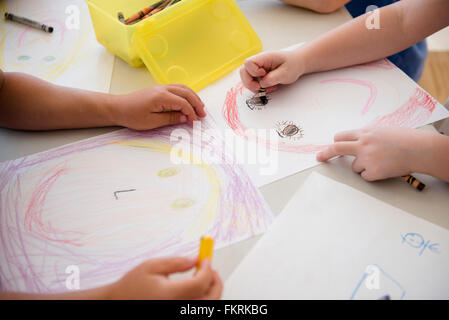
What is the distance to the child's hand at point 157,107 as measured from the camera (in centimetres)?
62

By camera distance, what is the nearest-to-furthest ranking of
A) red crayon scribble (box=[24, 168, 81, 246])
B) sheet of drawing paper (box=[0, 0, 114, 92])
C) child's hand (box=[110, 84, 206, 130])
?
red crayon scribble (box=[24, 168, 81, 246]), child's hand (box=[110, 84, 206, 130]), sheet of drawing paper (box=[0, 0, 114, 92])

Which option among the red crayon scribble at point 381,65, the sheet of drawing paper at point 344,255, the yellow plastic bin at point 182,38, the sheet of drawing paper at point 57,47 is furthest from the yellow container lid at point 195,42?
the sheet of drawing paper at point 344,255

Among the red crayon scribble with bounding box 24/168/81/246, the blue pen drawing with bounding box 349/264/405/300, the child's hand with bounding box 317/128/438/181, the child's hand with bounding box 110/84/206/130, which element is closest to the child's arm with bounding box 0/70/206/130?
the child's hand with bounding box 110/84/206/130

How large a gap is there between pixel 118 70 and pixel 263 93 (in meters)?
0.32

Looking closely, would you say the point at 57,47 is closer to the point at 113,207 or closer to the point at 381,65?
the point at 113,207

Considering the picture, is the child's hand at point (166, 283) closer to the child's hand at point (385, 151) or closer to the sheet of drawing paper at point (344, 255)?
the sheet of drawing paper at point (344, 255)

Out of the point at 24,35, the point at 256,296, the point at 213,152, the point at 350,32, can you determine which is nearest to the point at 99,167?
the point at 213,152

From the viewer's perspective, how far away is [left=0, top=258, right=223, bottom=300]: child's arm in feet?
1.36

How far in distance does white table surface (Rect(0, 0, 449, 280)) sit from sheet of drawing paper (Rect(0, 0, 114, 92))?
0.05m

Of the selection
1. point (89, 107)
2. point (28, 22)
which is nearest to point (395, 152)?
point (89, 107)

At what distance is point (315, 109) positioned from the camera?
647 mm

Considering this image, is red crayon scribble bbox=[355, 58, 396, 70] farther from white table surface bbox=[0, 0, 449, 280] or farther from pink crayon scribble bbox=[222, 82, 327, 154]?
pink crayon scribble bbox=[222, 82, 327, 154]
